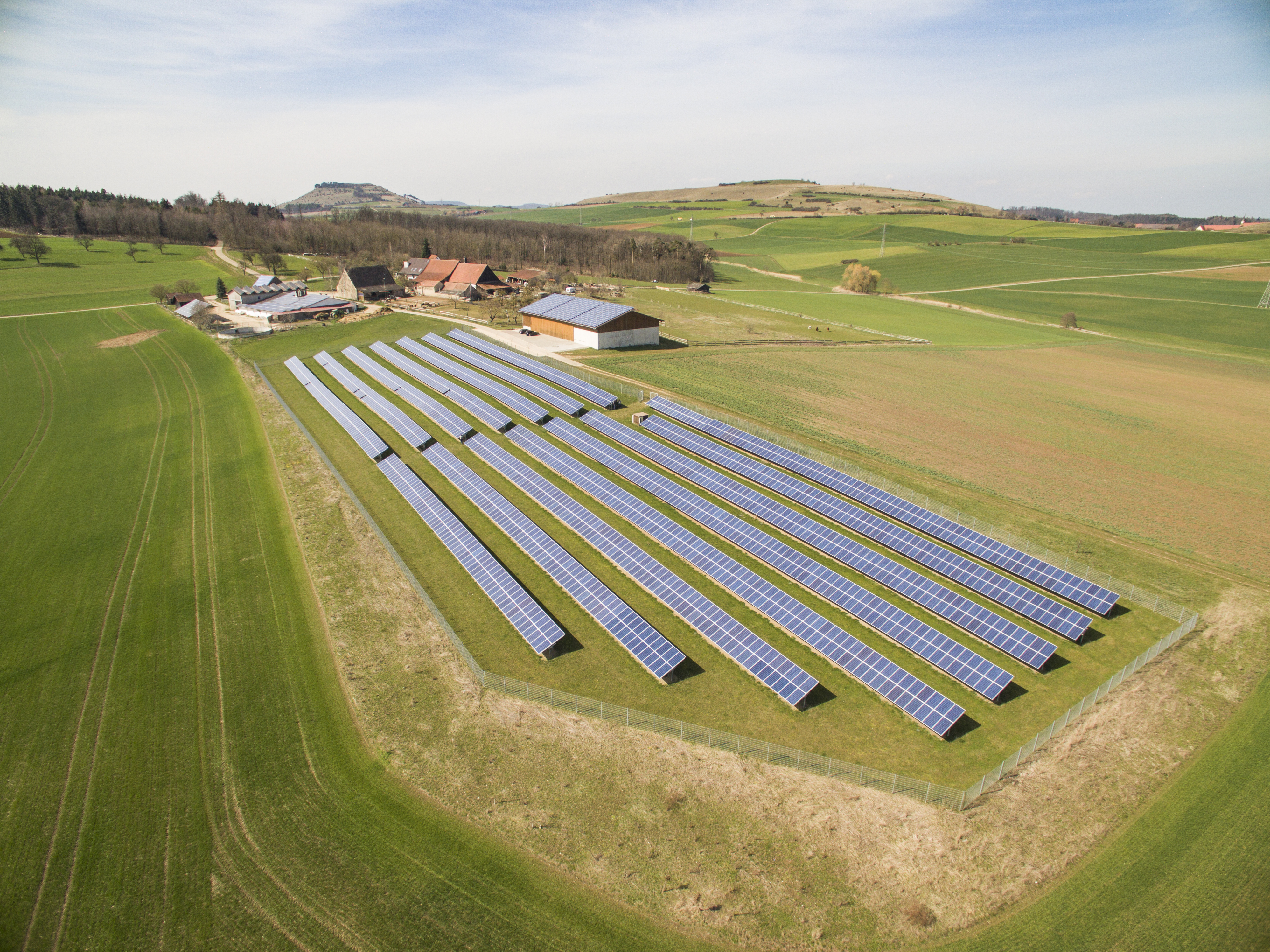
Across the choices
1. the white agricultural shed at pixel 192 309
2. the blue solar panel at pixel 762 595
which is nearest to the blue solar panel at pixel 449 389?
the blue solar panel at pixel 762 595

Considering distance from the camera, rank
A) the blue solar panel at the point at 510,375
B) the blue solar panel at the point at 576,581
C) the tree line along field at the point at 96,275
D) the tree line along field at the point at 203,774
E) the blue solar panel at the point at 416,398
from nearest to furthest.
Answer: the tree line along field at the point at 203,774 → the blue solar panel at the point at 576,581 → the blue solar panel at the point at 416,398 → the blue solar panel at the point at 510,375 → the tree line along field at the point at 96,275

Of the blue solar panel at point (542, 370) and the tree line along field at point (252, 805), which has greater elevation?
the blue solar panel at point (542, 370)

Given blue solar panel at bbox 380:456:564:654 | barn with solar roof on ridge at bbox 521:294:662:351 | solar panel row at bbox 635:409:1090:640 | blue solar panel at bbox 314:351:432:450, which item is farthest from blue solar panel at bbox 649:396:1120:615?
barn with solar roof on ridge at bbox 521:294:662:351

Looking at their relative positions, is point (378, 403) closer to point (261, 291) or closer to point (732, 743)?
point (732, 743)

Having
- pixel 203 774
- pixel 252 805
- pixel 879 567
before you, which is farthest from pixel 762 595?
pixel 203 774

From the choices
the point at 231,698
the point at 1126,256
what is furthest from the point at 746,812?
the point at 1126,256

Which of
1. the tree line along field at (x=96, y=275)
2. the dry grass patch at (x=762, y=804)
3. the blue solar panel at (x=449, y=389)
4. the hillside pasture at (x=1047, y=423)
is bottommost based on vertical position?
the dry grass patch at (x=762, y=804)

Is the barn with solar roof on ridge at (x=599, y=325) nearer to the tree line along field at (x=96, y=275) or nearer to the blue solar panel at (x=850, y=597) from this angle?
the blue solar panel at (x=850, y=597)
